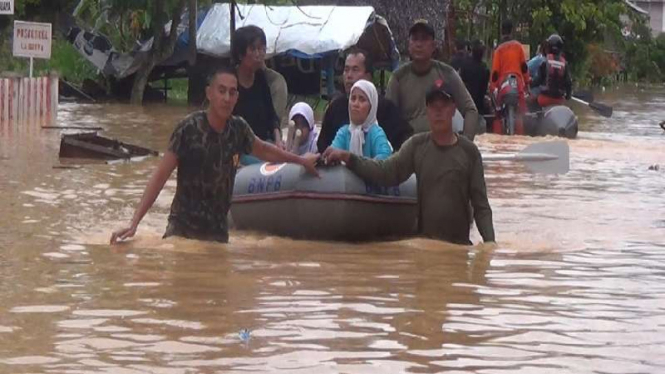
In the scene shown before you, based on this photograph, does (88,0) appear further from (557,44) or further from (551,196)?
(551,196)

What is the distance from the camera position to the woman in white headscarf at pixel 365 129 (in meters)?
10.2

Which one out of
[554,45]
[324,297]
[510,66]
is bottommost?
[324,297]

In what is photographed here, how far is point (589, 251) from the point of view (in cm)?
1065

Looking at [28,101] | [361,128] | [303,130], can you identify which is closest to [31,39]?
[28,101]

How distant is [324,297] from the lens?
824 cm

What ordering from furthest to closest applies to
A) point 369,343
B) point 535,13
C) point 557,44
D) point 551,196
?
point 535,13
point 557,44
point 551,196
point 369,343

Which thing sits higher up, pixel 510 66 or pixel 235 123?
pixel 510 66

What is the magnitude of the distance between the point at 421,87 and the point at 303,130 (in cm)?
94

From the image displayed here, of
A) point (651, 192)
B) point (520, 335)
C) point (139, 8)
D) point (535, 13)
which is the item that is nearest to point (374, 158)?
point (520, 335)

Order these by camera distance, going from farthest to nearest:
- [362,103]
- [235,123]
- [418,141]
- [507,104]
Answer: [507,104] < [362,103] < [418,141] < [235,123]

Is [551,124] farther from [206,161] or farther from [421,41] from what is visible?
[206,161]

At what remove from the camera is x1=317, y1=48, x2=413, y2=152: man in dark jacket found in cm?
1070

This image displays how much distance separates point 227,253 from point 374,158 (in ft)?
4.28

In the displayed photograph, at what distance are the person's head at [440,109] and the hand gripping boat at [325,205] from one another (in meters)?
0.79
